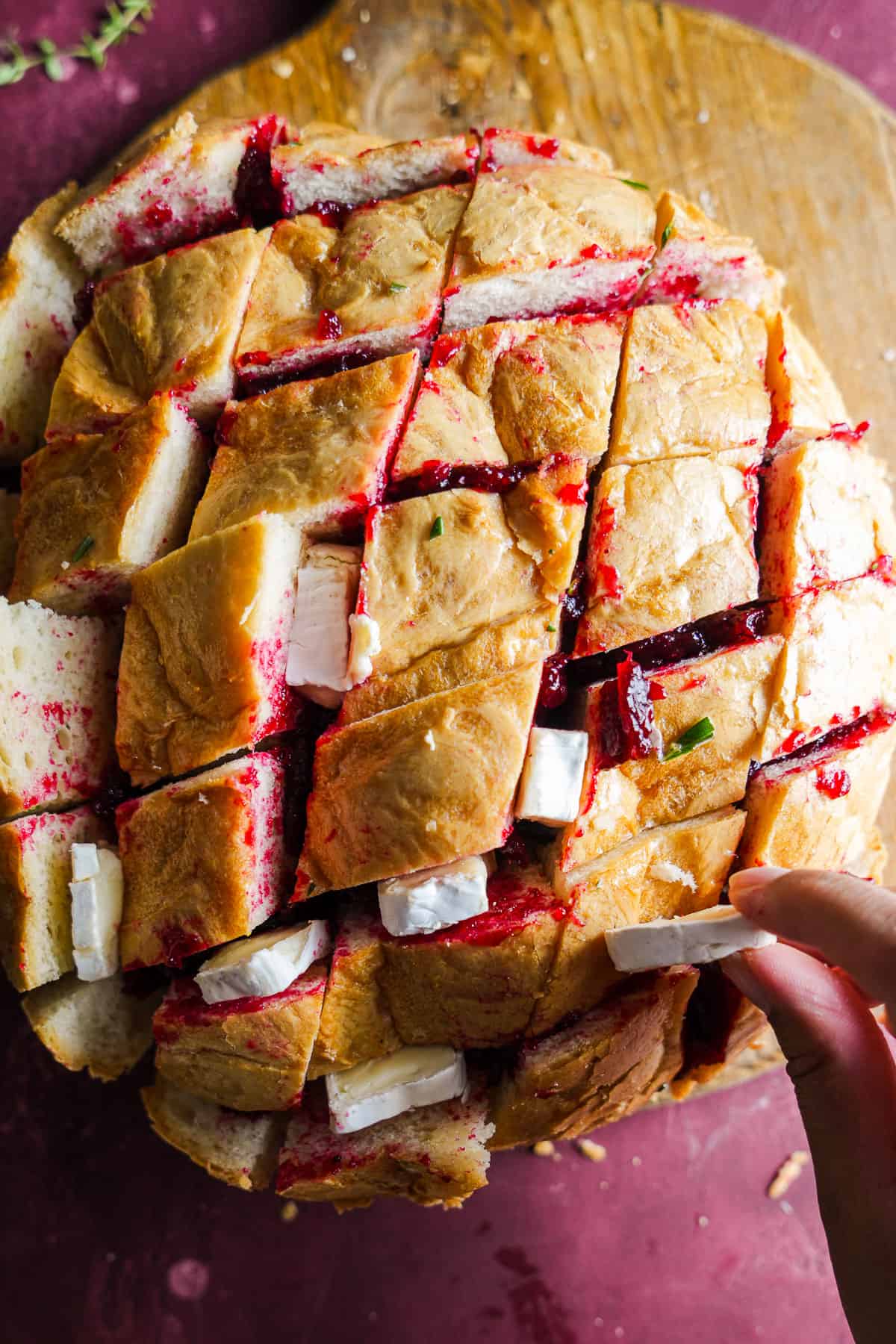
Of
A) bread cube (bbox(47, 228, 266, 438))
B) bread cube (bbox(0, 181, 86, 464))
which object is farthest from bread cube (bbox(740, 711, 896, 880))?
bread cube (bbox(0, 181, 86, 464))

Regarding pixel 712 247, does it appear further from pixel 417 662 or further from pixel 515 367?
pixel 417 662

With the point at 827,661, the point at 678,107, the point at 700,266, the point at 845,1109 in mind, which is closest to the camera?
the point at 845,1109

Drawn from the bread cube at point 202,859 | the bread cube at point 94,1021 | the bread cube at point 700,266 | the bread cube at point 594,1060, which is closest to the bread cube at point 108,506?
the bread cube at point 202,859

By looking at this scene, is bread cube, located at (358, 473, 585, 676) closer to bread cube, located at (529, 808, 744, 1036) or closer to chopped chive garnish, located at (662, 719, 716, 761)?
chopped chive garnish, located at (662, 719, 716, 761)

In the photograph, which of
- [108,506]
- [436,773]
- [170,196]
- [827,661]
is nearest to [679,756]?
[827,661]

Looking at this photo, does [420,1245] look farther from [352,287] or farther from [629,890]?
[352,287]
